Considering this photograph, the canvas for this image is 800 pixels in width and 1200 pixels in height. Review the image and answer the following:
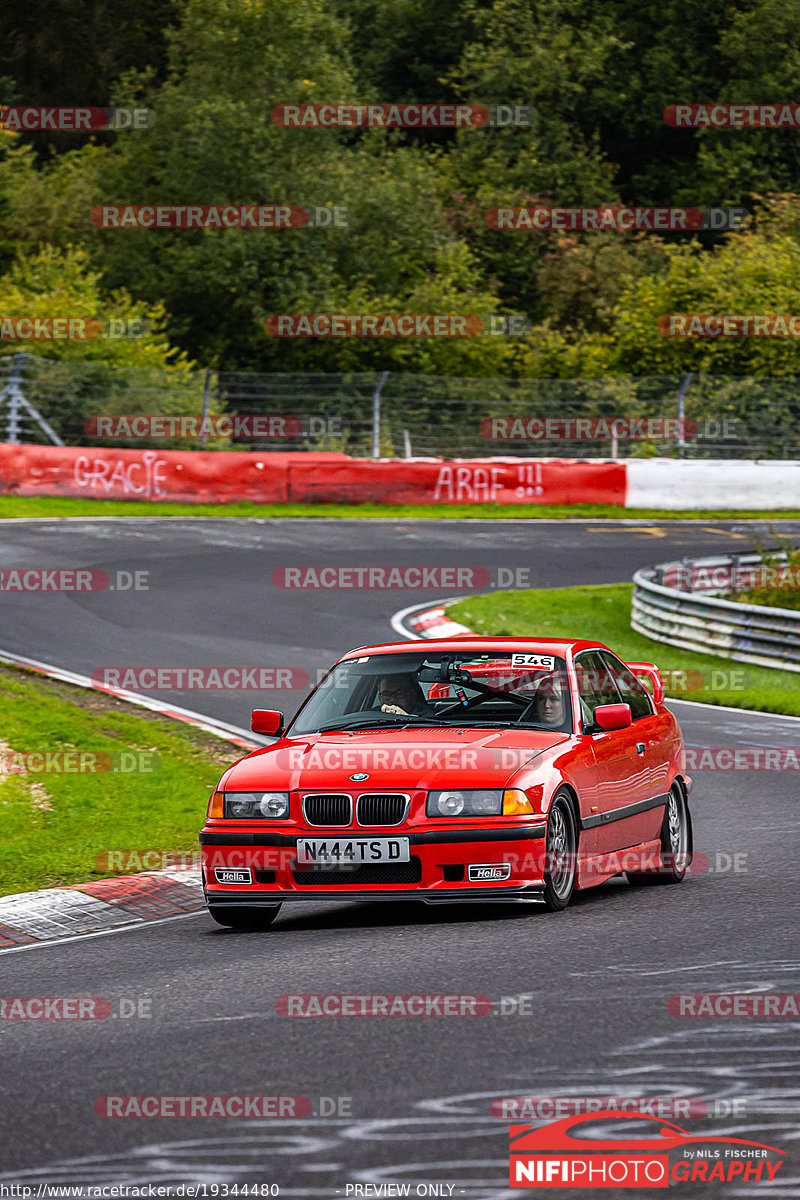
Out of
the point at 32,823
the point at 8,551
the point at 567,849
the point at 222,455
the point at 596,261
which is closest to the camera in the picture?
the point at 567,849

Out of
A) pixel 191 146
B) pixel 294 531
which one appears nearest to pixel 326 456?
pixel 294 531

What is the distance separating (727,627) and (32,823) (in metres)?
11.0

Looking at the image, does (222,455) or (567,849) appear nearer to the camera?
(567,849)

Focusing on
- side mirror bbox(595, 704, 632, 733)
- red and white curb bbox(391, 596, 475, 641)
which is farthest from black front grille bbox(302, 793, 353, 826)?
red and white curb bbox(391, 596, 475, 641)

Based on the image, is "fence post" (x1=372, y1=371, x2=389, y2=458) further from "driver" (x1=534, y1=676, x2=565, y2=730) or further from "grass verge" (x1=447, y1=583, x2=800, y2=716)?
"driver" (x1=534, y1=676, x2=565, y2=730)

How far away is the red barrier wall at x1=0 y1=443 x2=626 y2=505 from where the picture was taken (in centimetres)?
3097

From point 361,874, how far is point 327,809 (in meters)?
0.36

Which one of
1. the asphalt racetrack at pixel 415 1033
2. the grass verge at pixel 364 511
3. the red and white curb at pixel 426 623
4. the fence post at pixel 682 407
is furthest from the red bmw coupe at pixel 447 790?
the fence post at pixel 682 407

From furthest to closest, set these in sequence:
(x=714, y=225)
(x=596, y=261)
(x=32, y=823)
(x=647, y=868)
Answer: (x=714, y=225), (x=596, y=261), (x=32, y=823), (x=647, y=868)

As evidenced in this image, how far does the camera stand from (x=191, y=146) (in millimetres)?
48406

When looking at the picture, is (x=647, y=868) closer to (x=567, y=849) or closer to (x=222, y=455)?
(x=567, y=849)

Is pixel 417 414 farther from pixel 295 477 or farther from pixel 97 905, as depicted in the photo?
pixel 97 905

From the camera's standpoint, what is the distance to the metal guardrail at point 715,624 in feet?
63.4

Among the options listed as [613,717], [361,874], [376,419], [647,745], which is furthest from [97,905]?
[376,419]
